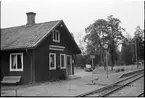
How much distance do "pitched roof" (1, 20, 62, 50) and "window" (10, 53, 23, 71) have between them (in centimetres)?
85

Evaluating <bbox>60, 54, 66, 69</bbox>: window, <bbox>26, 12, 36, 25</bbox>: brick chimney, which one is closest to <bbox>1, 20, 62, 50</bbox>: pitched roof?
<bbox>26, 12, 36, 25</bbox>: brick chimney

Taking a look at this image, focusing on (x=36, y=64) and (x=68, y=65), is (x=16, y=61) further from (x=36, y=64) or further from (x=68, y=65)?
(x=68, y=65)

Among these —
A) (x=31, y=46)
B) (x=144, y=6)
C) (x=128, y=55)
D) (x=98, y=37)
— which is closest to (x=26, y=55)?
(x=31, y=46)

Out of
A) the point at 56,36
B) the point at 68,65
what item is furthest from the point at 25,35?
the point at 68,65

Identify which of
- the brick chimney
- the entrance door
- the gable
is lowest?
the entrance door

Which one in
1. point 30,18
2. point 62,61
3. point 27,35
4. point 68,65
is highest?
point 30,18

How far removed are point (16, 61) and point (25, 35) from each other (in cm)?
282

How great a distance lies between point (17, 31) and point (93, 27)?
2098 cm

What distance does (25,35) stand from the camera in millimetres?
19562

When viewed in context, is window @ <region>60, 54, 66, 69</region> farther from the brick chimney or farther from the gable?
the brick chimney

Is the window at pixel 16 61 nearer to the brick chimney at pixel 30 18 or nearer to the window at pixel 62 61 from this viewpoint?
the window at pixel 62 61

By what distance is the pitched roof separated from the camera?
57.0ft

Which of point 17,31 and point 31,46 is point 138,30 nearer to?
point 17,31

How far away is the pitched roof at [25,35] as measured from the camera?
17.4 m
